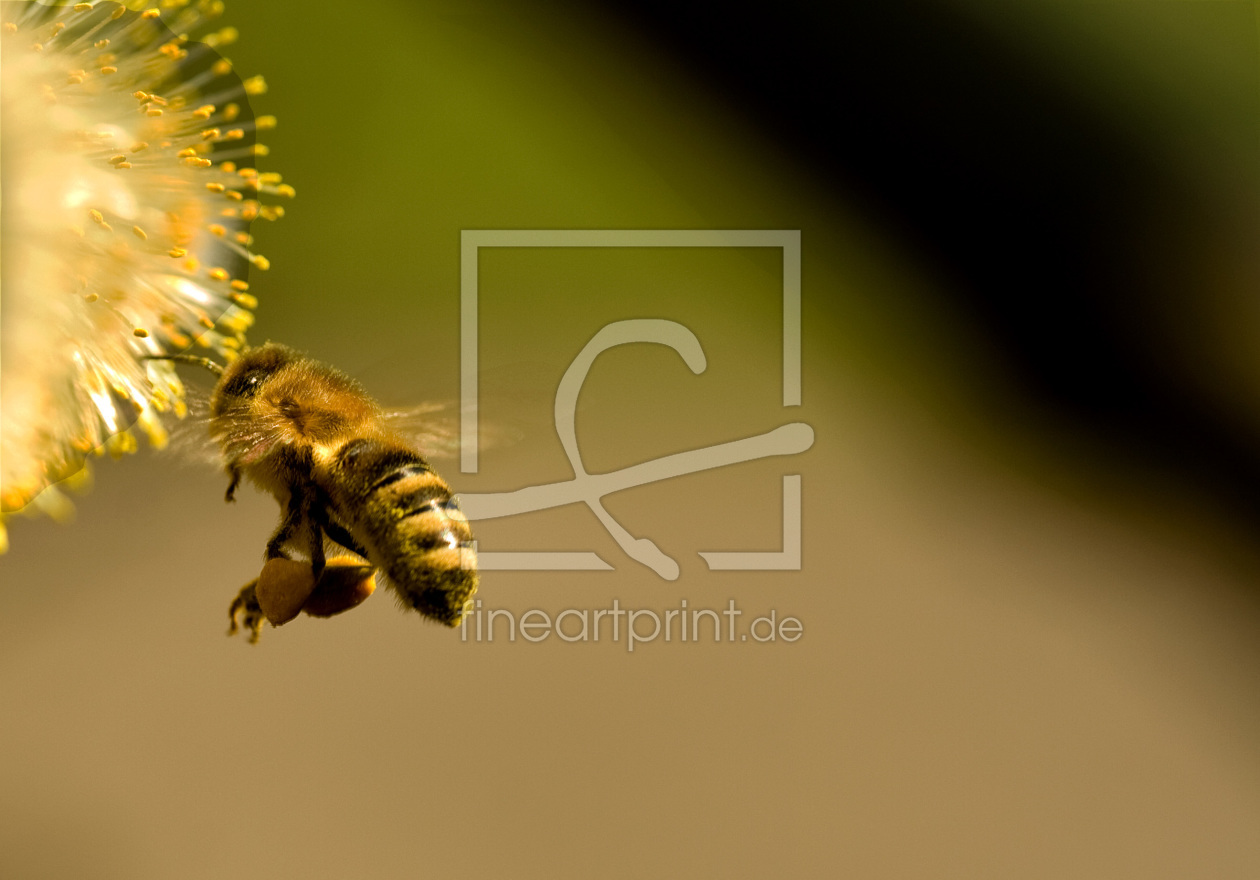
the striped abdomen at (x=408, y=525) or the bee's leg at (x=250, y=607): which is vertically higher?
the striped abdomen at (x=408, y=525)

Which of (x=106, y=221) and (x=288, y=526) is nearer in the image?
(x=288, y=526)

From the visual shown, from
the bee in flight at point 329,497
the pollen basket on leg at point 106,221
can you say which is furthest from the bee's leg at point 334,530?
the pollen basket on leg at point 106,221

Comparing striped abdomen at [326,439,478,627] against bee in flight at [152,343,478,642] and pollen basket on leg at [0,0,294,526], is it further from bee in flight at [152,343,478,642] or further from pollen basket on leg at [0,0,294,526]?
pollen basket on leg at [0,0,294,526]

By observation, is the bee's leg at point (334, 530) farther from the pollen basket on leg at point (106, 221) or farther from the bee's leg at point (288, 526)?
the pollen basket on leg at point (106, 221)

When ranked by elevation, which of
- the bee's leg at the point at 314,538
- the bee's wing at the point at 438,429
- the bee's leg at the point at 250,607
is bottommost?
the bee's leg at the point at 250,607

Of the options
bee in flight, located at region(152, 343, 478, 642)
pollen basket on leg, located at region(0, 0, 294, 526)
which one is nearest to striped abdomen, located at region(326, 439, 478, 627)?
bee in flight, located at region(152, 343, 478, 642)

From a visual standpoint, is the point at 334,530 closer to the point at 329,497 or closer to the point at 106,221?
the point at 329,497

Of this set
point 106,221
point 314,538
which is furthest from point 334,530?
point 106,221

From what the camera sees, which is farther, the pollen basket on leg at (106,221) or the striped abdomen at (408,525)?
the pollen basket on leg at (106,221)
